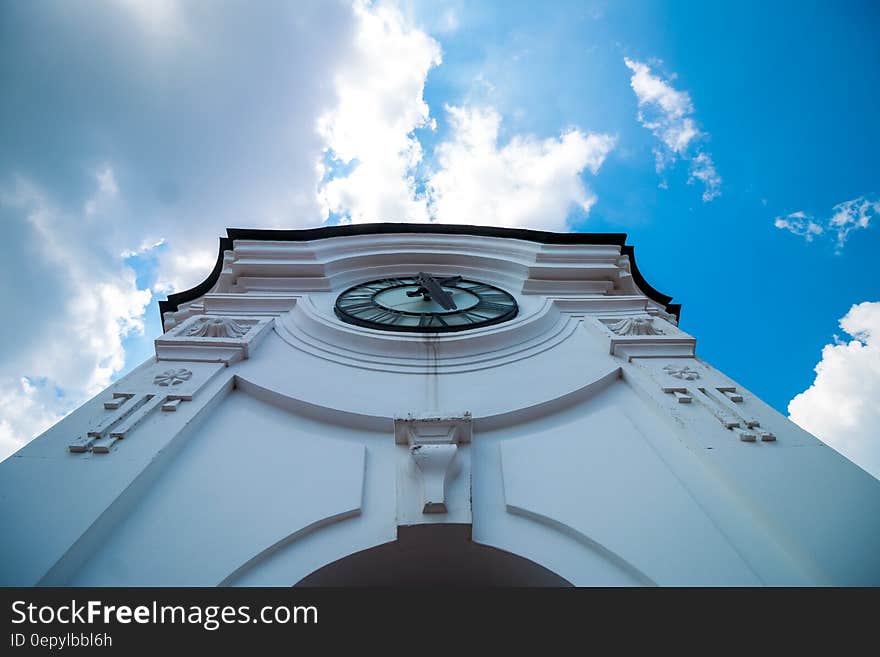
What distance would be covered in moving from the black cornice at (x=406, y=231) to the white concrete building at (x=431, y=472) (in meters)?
3.07

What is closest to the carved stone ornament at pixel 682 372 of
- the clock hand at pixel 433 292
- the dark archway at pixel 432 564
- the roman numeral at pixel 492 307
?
the dark archway at pixel 432 564

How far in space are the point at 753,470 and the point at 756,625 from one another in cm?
176

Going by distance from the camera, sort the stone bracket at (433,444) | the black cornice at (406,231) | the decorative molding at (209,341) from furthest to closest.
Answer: the black cornice at (406,231), the decorative molding at (209,341), the stone bracket at (433,444)

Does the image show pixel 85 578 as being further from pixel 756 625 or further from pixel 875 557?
pixel 875 557

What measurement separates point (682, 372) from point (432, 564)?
10.9 ft

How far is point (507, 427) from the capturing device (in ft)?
17.1

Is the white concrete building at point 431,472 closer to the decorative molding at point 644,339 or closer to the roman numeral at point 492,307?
the decorative molding at point 644,339

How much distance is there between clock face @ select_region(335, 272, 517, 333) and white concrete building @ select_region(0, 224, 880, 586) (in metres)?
0.59

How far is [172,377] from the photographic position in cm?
533

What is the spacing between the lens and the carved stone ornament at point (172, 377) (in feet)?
17.1

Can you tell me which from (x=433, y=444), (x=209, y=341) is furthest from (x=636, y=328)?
(x=209, y=341)

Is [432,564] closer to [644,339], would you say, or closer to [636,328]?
[644,339]

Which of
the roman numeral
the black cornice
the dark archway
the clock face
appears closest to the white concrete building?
the dark archway

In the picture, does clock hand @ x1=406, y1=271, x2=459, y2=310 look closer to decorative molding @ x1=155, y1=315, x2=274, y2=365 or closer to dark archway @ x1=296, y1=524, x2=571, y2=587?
decorative molding @ x1=155, y1=315, x2=274, y2=365
